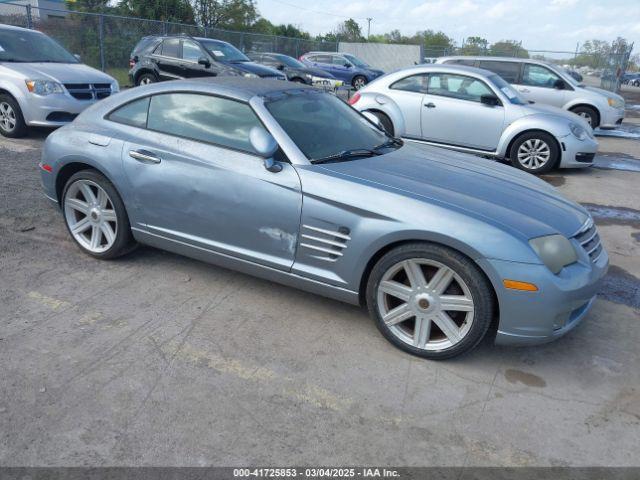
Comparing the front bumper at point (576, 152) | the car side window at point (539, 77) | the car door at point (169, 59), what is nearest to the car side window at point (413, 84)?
the front bumper at point (576, 152)

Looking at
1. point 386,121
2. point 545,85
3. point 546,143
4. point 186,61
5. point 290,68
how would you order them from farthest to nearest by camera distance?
point 290,68
point 186,61
point 545,85
point 386,121
point 546,143

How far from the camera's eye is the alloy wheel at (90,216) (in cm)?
432

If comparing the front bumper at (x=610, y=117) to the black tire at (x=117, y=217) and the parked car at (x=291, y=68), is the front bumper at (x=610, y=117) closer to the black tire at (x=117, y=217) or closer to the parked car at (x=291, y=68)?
the parked car at (x=291, y=68)

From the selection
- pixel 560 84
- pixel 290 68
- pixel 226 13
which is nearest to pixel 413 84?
pixel 560 84

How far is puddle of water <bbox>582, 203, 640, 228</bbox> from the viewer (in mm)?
6199

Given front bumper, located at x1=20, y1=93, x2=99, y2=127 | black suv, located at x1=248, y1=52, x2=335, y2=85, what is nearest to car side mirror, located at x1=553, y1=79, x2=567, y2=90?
black suv, located at x1=248, y1=52, x2=335, y2=85

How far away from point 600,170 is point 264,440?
8314 mm

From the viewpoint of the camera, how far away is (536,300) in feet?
9.77

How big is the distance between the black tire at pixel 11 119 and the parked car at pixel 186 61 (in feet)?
17.9

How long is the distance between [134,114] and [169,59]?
10.7 metres

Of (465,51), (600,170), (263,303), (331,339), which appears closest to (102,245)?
(263,303)

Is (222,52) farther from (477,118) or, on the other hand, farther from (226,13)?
(226,13)

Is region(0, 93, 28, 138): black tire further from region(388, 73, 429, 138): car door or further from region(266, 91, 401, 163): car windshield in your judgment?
region(266, 91, 401, 163): car windshield

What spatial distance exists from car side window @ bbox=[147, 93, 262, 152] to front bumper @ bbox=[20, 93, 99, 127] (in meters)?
5.13
